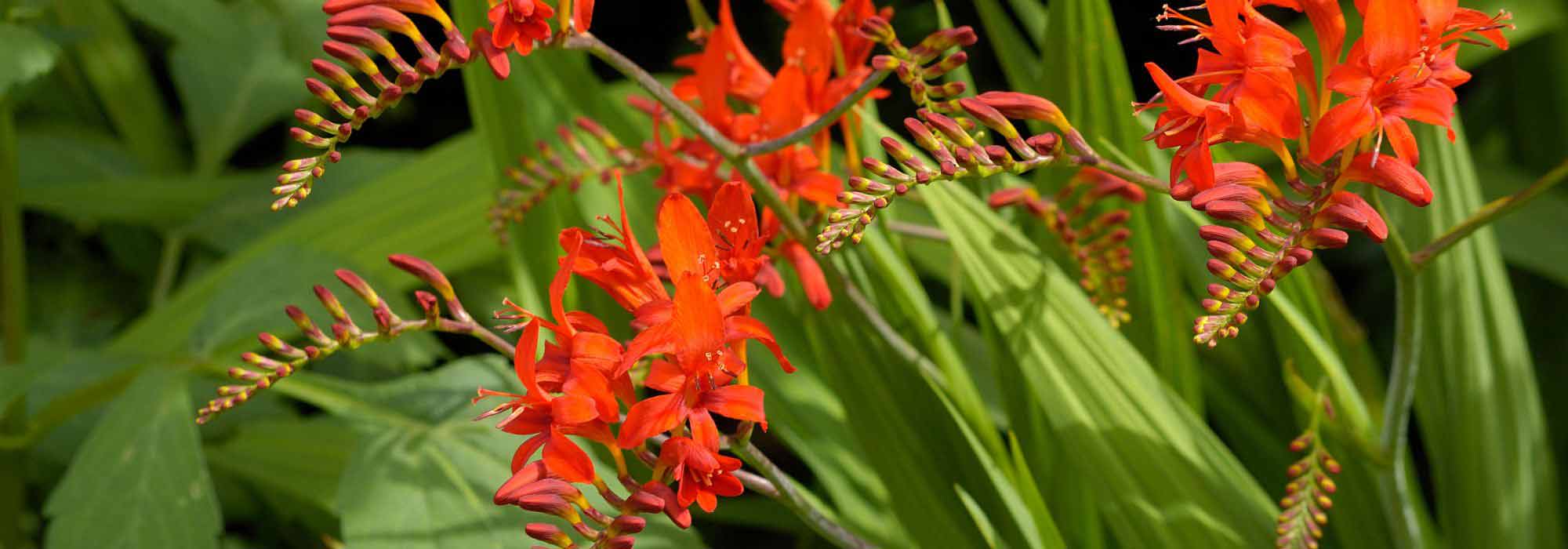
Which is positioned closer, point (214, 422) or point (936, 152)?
point (936, 152)

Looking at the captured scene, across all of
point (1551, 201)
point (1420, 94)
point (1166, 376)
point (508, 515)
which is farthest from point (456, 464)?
point (1551, 201)

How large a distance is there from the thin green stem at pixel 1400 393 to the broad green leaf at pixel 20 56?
831 mm

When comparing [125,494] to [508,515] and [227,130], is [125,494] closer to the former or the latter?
[508,515]

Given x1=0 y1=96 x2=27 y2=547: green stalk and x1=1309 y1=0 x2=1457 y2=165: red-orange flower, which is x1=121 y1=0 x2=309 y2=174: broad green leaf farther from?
x1=1309 y1=0 x2=1457 y2=165: red-orange flower

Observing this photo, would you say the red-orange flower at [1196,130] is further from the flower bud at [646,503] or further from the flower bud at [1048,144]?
the flower bud at [646,503]

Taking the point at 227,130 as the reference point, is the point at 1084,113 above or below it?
above

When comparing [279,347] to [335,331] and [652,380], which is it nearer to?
[335,331]

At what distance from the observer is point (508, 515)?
80 cm

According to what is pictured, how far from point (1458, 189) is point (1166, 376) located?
0.29 metres

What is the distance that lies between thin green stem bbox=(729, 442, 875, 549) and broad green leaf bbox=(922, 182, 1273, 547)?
159 mm

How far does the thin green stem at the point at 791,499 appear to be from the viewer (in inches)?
23.6

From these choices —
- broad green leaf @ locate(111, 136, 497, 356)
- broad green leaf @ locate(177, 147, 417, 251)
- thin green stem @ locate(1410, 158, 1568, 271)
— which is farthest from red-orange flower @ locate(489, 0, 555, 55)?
broad green leaf @ locate(177, 147, 417, 251)

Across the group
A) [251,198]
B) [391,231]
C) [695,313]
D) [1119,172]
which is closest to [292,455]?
[391,231]

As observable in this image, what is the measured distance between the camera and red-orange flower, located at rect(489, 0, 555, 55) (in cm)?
57
